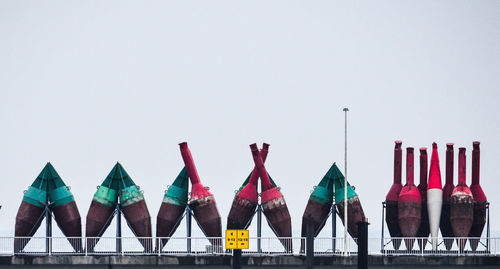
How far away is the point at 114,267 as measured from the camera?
8119cm

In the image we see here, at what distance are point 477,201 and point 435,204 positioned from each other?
4.04 metres

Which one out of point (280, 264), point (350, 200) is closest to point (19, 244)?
point (280, 264)

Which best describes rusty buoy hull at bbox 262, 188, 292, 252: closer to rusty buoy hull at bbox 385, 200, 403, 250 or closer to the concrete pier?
the concrete pier

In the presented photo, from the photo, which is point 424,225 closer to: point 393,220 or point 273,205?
point 393,220

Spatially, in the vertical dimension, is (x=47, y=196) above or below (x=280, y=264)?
above

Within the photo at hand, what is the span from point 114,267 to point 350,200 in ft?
70.6

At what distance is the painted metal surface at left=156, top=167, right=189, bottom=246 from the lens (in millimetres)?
87688

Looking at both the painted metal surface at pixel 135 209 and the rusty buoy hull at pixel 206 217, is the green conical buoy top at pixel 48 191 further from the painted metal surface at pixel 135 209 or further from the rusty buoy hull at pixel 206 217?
the rusty buoy hull at pixel 206 217

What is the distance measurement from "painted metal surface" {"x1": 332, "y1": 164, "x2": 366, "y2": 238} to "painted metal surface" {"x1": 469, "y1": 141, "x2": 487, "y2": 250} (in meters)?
10.1

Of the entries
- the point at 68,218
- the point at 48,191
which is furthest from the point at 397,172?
the point at 48,191

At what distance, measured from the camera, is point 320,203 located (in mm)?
89062

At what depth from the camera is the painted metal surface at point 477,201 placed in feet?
296

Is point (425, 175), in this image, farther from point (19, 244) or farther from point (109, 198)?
point (19, 244)

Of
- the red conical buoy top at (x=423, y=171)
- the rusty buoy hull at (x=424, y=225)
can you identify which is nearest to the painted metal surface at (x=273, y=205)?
Answer: the rusty buoy hull at (x=424, y=225)
